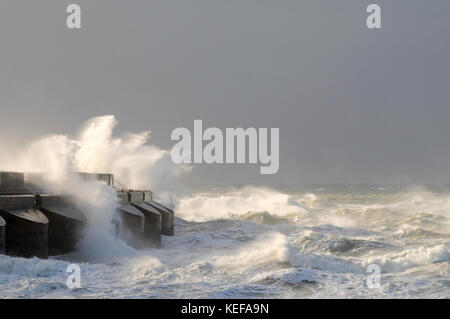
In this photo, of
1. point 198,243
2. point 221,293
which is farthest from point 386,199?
point 221,293

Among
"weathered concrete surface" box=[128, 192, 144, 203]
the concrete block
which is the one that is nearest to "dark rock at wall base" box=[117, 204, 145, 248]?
the concrete block

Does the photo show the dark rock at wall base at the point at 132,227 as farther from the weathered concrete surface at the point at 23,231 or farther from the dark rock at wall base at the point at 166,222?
the weathered concrete surface at the point at 23,231

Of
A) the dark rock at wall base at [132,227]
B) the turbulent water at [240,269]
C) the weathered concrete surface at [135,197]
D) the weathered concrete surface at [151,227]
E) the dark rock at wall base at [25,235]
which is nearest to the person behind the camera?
the turbulent water at [240,269]

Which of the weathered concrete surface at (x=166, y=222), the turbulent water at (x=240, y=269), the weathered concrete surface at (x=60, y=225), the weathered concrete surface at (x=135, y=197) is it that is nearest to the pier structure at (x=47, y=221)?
the weathered concrete surface at (x=60, y=225)

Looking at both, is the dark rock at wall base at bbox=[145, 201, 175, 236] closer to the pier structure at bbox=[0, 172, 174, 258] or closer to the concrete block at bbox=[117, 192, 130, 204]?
the pier structure at bbox=[0, 172, 174, 258]

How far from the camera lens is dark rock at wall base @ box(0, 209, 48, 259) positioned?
13461 millimetres

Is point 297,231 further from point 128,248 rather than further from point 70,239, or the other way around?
point 70,239

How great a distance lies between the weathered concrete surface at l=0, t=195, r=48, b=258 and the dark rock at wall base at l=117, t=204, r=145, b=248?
13.7ft

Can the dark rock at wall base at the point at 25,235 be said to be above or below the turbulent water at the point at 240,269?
above

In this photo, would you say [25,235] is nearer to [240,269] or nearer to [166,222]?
[240,269]

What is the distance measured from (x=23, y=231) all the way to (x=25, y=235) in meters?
0.12

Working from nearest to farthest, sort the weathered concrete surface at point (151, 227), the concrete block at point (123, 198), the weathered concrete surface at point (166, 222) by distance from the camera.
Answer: the weathered concrete surface at point (151, 227), the concrete block at point (123, 198), the weathered concrete surface at point (166, 222)

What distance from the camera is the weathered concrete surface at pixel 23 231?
1348 cm

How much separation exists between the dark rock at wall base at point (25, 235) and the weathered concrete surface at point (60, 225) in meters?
0.90
